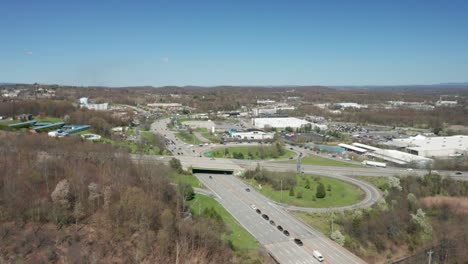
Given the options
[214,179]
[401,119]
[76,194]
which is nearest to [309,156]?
[214,179]

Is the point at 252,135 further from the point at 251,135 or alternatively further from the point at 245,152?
the point at 245,152

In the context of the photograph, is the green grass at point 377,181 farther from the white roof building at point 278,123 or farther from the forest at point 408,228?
the white roof building at point 278,123

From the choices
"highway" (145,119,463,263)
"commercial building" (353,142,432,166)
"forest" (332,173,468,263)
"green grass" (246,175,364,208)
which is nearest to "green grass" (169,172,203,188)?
"highway" (145,119,463,263)

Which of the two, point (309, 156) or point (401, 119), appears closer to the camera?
point (309, 156)

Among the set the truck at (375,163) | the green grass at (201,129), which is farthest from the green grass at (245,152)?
the green grass at (201,129)

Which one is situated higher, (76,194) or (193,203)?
(76,194)

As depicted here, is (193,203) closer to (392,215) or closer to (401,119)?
(392,215)
